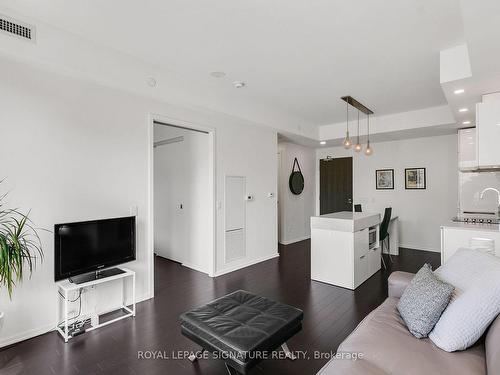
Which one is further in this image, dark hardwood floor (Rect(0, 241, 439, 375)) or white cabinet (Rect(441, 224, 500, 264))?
white cabinet (Rect(441, 224, 500, 264))

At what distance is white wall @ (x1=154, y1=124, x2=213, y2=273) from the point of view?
447 cm

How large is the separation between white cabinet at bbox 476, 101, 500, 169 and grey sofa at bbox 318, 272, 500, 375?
2266 millimetres

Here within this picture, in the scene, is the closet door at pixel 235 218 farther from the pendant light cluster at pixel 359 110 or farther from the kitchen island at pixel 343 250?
the pendant light cluster at pixel 359 110

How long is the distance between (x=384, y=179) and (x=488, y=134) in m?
3.52

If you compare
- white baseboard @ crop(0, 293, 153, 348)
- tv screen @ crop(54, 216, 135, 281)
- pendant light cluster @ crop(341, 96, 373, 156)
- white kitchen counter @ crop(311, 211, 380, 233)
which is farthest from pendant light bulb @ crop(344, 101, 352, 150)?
white baseboard @ crop(0, 293, 153, 348)

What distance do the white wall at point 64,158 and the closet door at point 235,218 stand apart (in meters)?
1.35

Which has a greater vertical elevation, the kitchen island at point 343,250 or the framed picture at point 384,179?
the framed picture at point 384,179

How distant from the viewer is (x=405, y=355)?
1.47 metres

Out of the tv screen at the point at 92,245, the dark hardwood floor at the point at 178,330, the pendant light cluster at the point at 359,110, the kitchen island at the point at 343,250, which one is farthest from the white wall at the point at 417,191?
the tv screen at the point at 92,245

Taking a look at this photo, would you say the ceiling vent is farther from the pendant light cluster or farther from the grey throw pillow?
the pendant light cluster

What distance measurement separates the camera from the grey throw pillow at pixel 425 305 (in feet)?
5.42

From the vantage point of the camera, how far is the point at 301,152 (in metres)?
7.14

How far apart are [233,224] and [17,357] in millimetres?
2979

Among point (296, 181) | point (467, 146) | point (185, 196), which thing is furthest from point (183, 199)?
point (467, 146)
